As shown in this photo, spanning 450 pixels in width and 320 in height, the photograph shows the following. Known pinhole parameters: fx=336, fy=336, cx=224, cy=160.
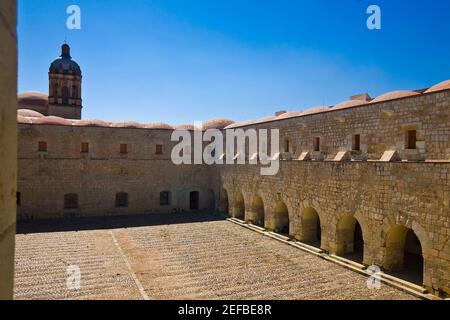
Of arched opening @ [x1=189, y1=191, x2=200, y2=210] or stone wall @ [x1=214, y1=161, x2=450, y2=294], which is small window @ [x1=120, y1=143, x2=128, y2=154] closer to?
arched opening @ [x1=189, y1=191, x2=200, y2=210]

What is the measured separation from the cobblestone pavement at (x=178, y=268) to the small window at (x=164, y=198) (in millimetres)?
6208

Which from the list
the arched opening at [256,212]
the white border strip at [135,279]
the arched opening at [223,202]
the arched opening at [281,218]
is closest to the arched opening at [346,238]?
the arched opening at [281,218]

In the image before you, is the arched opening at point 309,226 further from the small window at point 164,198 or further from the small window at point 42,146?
the small window at point 42,146

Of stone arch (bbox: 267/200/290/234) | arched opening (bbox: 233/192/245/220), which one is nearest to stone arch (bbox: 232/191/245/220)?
arched opening (bbox: 233/192/245/220)

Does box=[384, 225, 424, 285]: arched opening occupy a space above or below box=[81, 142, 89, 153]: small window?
below

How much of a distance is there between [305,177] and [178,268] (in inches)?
251

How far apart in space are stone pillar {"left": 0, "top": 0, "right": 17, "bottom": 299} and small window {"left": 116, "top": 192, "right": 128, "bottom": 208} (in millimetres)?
21457

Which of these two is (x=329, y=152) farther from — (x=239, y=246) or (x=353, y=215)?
(x=239, y=246)

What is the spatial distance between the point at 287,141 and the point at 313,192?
366 centimetres

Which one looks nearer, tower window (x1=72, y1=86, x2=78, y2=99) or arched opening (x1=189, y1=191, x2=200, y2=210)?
arched opening (x1=189, y1=191, x2=200, y2=210)

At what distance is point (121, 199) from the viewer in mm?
22203

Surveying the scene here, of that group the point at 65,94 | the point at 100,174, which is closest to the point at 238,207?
the point at 100,174

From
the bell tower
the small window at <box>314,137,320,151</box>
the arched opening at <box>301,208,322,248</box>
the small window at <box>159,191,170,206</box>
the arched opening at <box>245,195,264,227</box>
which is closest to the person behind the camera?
the arched opening at <box>301,208,322,248</box>

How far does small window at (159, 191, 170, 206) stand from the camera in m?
23.1
